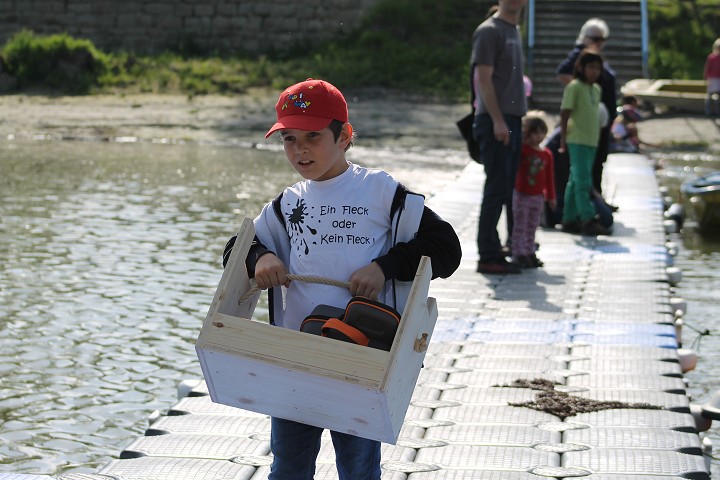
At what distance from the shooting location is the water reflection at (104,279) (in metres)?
6.41

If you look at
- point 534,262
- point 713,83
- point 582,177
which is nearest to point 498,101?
point 534,262

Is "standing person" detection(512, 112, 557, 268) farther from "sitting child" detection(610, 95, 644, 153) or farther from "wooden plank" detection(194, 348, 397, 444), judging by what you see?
"sitting child" detection(610, 95, 644, 153)

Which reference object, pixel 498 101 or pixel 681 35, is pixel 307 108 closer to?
pixel 498 101

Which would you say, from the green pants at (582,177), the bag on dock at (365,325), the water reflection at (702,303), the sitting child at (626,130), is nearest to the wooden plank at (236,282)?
the bag on dock at (365,325)

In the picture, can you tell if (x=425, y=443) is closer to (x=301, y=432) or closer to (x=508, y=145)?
(x=301, y=432)

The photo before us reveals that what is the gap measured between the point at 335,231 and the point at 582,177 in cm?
662

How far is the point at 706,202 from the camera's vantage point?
12266 millimetres

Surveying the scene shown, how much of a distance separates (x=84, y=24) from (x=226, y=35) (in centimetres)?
356

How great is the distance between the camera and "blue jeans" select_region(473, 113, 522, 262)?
820cm

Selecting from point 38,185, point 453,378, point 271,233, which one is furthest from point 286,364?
point 38,185

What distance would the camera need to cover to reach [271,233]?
12.6 feet

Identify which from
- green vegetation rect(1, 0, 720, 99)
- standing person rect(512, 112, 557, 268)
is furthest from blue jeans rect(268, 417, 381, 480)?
green vegetation rect(1, 0, 720, 99)

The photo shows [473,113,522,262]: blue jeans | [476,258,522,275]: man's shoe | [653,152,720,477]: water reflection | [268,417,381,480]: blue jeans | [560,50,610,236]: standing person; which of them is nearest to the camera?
[268,417,381,480]: blue jeans

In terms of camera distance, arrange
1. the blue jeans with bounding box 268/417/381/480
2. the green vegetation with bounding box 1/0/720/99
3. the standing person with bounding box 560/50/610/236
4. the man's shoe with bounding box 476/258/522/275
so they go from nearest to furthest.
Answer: the blue jeans with bounding box 268/417/381/480 → the man's shoe with bounding box 476/258/522/275 → the standing person with bounding box 560/50/610/236 → the green vegetation with bounding box 1/0/720/99
